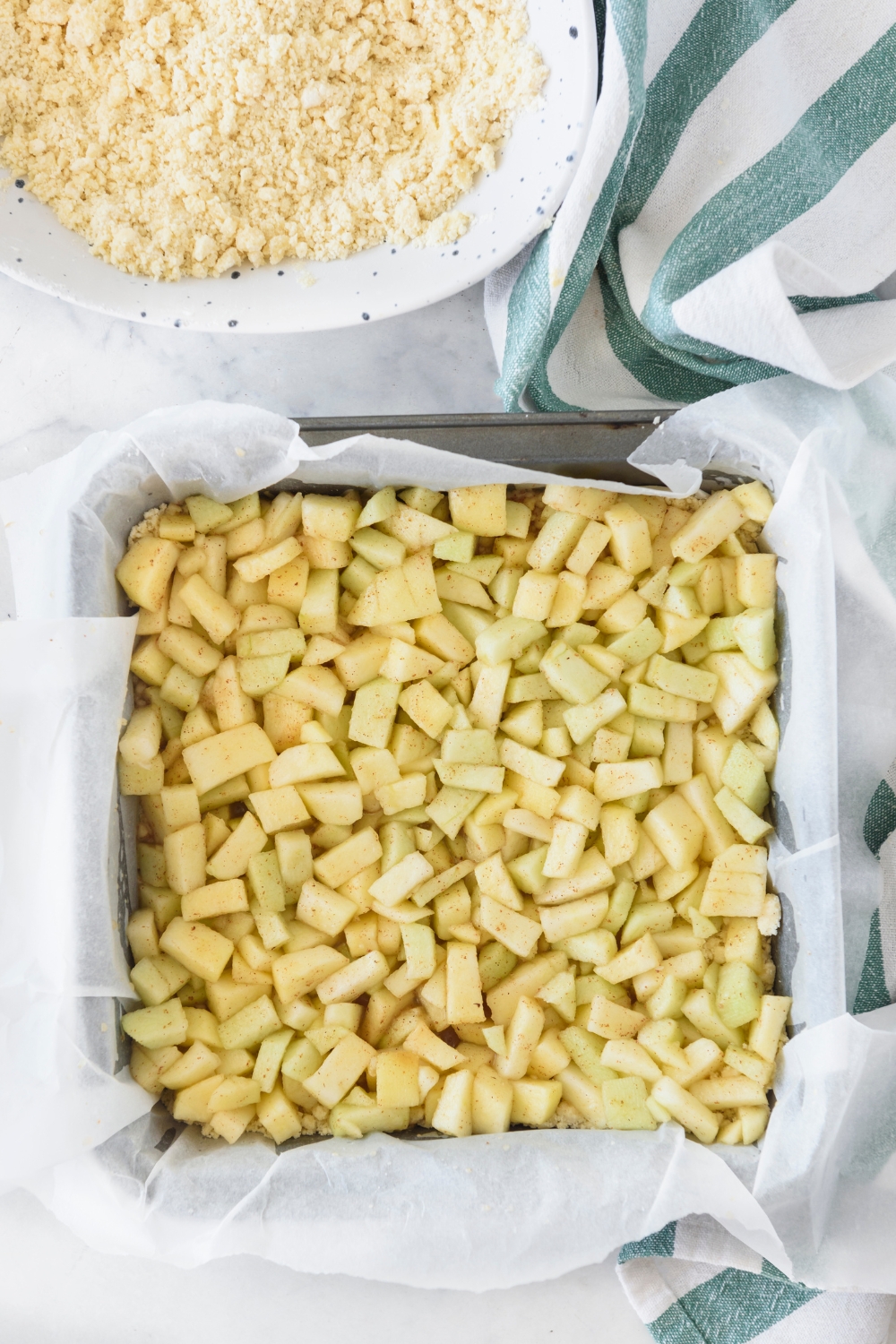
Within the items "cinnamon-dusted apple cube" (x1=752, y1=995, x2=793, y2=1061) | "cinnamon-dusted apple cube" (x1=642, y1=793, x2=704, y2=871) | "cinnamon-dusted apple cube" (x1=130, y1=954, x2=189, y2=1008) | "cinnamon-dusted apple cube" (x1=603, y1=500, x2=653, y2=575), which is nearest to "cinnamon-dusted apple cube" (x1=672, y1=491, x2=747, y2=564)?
"cinnamon-dusted apple cube" (x1=603, y1=500, x2=653, y2=575)

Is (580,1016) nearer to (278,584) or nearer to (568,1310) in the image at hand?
(568,1310)

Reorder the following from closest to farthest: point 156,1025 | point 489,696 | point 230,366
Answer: point 156,1025 < point 489,696 < point 230,366

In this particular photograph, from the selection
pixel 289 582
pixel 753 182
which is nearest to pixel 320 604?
pixel 289 582

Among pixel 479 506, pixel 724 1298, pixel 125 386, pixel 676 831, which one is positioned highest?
pixel 125 386

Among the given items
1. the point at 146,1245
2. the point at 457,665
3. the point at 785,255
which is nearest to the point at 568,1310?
the point at 146,1245

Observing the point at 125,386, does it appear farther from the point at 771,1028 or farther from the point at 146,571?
the point at 771,1028

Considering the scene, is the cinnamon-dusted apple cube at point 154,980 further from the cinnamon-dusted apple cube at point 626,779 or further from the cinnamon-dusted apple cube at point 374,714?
the cinnamon-dusted apple cube at point 626,779
